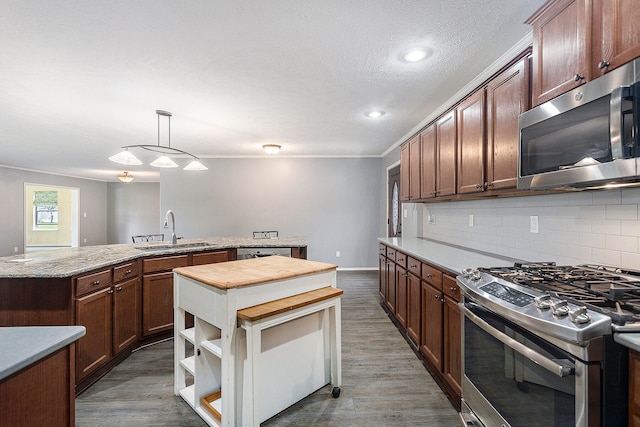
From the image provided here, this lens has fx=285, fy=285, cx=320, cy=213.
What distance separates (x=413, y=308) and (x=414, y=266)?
1.27 feet

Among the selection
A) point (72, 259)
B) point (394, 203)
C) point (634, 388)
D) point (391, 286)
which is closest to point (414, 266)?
point (391, 286)

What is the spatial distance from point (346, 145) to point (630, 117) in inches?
170

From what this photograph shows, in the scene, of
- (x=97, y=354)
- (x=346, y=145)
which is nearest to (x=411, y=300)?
(x=97, y=354)

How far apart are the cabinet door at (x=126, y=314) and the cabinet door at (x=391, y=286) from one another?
2575mm

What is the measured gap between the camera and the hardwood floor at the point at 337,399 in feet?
5.85

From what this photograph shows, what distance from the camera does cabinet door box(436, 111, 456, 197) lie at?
2.51 m

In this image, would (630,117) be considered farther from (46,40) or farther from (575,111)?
(46,40)

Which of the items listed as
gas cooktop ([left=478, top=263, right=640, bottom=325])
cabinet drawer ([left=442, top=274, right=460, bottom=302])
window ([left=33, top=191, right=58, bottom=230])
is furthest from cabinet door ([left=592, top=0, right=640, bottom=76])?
window ([left=33, top=191, right=58, bottom=230])

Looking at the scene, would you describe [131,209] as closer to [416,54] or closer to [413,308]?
[413,308]

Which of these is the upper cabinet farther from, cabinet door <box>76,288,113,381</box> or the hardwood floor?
cabinet door <box>76,288,113,381</box>

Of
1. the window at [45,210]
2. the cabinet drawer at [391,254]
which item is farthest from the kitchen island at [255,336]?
the window at [45,210]

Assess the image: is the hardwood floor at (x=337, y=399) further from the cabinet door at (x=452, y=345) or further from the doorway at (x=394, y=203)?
the doorway at (x=394, y=203)

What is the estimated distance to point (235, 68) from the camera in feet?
7.83

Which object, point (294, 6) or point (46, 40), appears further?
point (46, 40)
